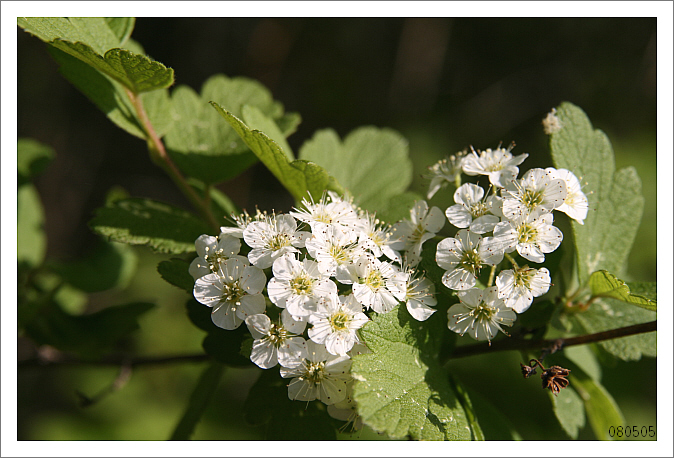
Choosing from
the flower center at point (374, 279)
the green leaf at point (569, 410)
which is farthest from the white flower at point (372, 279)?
the green leaf at point (569, 410)

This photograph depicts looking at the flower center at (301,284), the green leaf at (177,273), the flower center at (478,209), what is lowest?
the green leaf at (177,273)

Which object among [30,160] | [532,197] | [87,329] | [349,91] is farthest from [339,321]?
[349,91]

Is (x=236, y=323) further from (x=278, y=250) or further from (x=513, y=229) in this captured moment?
(x=513, y=229)

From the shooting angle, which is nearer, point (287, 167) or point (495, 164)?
point (287, 167)

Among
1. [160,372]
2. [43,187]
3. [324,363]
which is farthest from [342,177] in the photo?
[43,187]

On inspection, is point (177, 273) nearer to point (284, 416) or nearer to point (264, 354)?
point (264, 354)

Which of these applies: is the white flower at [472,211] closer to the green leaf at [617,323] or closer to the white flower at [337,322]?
the white flower at [337,322]
